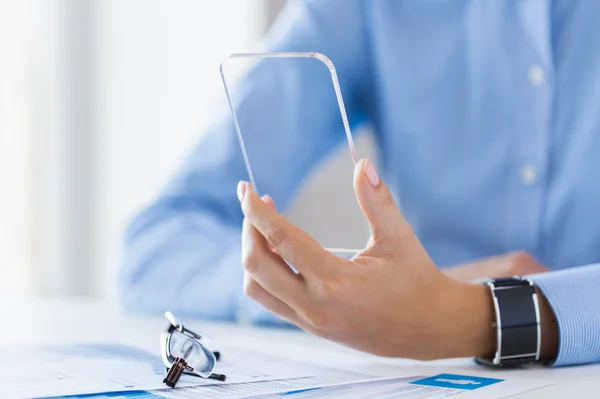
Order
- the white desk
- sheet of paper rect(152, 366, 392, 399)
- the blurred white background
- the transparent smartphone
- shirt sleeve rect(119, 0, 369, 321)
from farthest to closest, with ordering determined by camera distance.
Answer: the blurred white background < shirt sleeve rect(119, 0, 369, 321) < the transparent smartphone < the white desk < sheet of paper rect(152, 366, 392, 399)

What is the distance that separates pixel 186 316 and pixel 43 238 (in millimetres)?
1479

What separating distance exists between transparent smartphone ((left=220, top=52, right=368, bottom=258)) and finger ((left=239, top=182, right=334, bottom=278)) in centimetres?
16

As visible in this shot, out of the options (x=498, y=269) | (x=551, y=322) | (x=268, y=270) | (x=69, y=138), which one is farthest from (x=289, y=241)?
(x=69, y=138)

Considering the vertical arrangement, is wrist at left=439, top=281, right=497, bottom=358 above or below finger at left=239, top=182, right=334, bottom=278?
below

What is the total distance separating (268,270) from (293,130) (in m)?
0.65

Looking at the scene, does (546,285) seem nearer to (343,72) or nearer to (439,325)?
(439,325)

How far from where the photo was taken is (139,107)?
7.85 feet

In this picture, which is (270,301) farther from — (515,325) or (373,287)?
(515,325)

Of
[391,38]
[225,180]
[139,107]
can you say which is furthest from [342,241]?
[139,107]

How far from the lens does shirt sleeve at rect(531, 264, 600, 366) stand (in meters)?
0.72

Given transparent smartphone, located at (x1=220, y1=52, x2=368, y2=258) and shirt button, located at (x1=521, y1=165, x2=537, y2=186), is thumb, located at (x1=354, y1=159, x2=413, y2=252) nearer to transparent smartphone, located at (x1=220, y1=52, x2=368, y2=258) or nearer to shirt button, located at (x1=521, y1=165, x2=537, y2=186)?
transparent smartphone, located at (x1=220, y1=52, x2=368, y2=258)

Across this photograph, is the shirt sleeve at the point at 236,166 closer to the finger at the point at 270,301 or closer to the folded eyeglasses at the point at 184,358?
the finger at the point at 270,301

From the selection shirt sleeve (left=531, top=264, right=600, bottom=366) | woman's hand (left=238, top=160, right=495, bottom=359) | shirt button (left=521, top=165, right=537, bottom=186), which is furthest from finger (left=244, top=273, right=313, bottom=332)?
shirt button (left=521, top=165, right=537, bottom=186)

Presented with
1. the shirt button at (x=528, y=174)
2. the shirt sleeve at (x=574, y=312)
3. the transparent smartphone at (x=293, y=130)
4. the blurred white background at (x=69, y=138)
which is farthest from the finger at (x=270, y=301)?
the blurred white background at (x=69, y=138)
